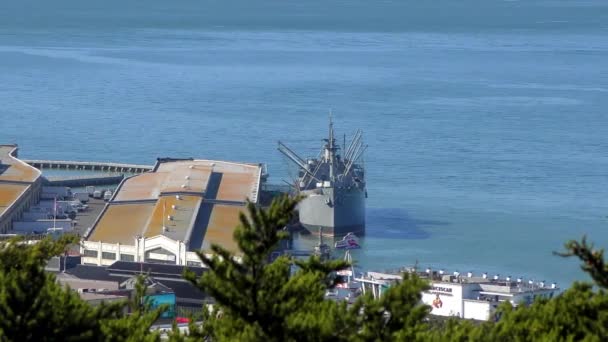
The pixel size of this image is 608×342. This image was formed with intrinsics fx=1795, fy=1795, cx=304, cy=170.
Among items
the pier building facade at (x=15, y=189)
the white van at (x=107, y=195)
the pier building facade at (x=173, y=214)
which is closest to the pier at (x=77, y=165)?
the pier building facade at (x=15, y=189)

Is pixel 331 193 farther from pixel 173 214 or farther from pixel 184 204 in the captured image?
pixel 173 214

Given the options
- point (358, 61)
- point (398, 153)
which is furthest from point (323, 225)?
point (358, 61)

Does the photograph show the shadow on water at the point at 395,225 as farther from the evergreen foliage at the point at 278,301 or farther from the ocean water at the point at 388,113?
the evergreen foliage at the point at 278,301

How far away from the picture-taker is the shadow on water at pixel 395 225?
35.4 metres

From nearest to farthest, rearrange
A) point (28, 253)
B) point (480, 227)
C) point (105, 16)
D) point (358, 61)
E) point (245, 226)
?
point (245, 226), point (28, 253), point (480, 227), point (358, 61), point (105, 16)

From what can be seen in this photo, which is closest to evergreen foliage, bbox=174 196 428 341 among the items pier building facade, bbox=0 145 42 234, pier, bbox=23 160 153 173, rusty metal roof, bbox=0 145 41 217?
pier building facade, bbox=0 145 42 234

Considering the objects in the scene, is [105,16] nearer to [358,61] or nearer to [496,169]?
[358,61]

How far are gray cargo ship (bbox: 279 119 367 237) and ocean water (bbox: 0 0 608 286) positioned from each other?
0.53m

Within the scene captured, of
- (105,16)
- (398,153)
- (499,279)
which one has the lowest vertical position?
(499,279)

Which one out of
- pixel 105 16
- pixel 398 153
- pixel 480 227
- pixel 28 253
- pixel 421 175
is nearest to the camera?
pixel 28 253

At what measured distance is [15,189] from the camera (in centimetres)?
3631

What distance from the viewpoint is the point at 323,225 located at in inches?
1443

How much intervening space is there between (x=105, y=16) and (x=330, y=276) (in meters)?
141

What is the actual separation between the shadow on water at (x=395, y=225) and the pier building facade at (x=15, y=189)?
692 cm
